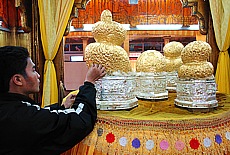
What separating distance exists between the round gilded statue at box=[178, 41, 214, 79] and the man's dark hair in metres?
0.68

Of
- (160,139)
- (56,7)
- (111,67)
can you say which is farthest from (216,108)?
(56,7)

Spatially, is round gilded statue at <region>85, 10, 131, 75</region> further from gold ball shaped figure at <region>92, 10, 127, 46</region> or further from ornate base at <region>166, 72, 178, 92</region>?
ornate base at <region>166, 72, 178, 92</region>

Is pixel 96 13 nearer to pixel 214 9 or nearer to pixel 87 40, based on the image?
pixel 87 40

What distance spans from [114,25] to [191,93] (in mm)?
449

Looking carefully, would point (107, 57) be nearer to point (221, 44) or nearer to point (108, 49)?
point (108, 49)

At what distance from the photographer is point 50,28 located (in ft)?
8.09

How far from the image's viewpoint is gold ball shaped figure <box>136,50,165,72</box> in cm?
128

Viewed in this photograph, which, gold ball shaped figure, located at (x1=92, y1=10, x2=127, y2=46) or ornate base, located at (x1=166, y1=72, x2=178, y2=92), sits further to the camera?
ornate base, located at (x1=166, y1=72, x2=178, y2=92)

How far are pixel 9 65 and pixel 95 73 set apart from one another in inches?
12.5

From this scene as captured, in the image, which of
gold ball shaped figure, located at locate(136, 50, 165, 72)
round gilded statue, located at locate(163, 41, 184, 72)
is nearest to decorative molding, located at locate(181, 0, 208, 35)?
round gilded statue, located at locate(163, 41, 184, 72)

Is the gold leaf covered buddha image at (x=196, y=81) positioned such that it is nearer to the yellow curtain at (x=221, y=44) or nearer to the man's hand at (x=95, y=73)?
the man's hand at (x=95, y=73)

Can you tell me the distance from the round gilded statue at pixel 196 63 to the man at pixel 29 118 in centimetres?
45

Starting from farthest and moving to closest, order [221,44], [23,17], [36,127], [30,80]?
[23,17], [221,44], [30,80], [36,127]

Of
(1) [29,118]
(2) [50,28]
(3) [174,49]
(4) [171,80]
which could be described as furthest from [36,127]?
(2) [50,28]
